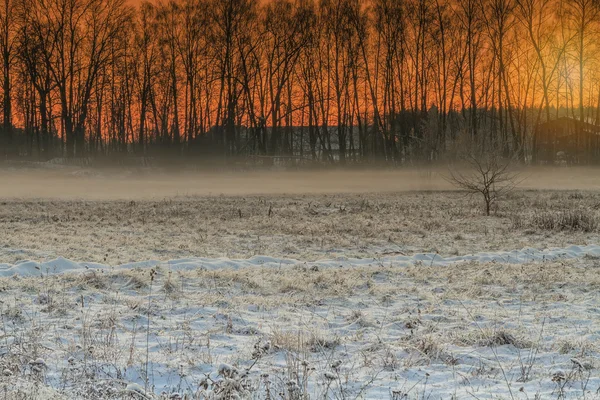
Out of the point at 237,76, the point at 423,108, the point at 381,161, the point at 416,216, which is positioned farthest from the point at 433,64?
the point at 416,216

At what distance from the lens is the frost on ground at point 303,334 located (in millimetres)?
4281

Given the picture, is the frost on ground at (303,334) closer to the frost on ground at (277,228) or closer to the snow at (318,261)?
the snow at (318,261)

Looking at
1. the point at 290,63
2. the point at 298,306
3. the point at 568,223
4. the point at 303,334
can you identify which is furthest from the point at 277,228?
the point at 290,63

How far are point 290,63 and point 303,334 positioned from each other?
1471 inches

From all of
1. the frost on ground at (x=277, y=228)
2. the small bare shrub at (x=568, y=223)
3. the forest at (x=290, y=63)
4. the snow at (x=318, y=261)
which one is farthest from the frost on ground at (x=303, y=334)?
the forest at (x=290, y=63)

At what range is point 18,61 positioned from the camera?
39469 millimetres

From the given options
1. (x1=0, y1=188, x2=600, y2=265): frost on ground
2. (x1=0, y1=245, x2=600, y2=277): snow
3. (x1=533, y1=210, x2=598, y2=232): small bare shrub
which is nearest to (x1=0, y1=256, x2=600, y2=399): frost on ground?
(x1=0, y1=245, x2=600, y2=277): snow

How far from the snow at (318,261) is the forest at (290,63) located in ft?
78.7

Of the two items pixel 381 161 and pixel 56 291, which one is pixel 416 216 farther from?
pixel 381 161

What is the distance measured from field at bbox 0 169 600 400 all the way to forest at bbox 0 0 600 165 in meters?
22.5

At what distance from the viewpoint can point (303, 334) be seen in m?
5.82

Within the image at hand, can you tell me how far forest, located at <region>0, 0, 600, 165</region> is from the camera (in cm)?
3841

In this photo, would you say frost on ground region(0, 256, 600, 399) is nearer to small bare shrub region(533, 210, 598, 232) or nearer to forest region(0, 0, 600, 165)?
small bare shrub region(533, 210, 598, 232)

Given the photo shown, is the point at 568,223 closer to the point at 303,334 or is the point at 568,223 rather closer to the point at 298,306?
the point at 298,306
